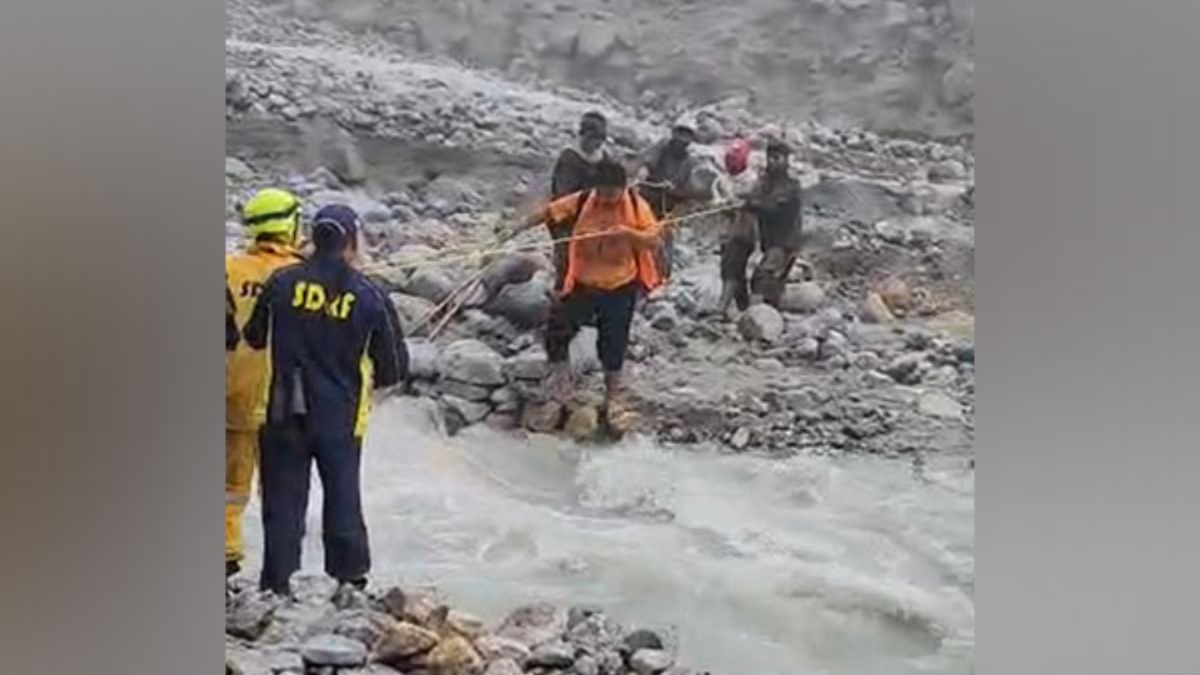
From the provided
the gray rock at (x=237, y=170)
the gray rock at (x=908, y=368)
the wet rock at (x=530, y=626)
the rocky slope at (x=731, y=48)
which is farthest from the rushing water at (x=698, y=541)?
the rocky slope at (x=731, y=48)

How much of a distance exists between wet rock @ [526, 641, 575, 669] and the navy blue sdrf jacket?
0.39 m

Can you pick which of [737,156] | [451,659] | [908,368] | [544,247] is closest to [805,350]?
[908,368]

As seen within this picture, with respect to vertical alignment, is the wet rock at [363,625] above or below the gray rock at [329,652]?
above

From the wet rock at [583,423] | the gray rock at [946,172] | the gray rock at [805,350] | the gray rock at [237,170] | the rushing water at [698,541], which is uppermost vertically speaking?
the gray rock at [946,172]

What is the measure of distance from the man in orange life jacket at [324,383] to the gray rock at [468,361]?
0.06 meters

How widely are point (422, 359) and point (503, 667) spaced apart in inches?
17.0

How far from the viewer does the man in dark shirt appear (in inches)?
66.0

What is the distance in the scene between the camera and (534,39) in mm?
1654

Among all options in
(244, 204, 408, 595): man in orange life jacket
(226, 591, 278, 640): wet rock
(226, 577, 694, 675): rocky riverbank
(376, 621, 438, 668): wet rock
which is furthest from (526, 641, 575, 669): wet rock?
(226, 591, 278, 640): wet rock

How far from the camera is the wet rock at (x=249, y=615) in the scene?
1625 mm

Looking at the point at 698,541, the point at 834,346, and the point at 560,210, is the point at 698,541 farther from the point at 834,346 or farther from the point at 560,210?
the point at 560,210

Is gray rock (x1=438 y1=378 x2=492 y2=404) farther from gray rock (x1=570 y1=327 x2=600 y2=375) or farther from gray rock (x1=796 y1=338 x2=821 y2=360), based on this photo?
gray rock (x1=796 y1=338 x2=821 y2=360)

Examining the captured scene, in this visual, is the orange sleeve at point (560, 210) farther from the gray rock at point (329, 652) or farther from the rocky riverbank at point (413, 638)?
the gray rock at point (329, 652)
